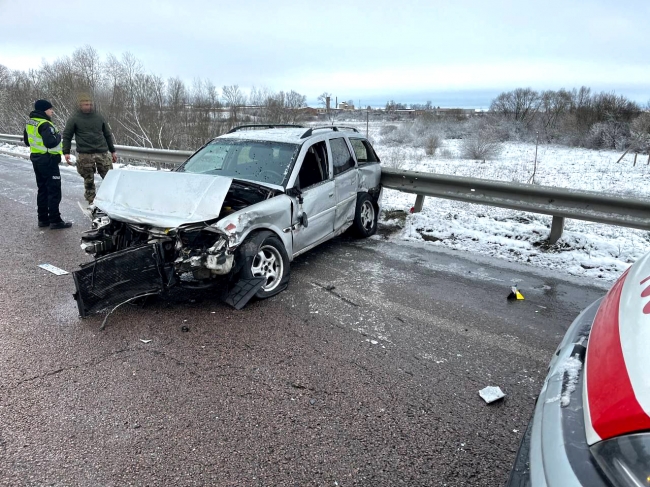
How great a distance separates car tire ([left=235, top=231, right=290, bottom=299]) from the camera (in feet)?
13.9

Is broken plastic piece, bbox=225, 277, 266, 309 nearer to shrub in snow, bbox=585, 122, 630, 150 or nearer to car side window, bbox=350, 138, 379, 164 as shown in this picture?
car side window, bbox=350, 138, 379, 164

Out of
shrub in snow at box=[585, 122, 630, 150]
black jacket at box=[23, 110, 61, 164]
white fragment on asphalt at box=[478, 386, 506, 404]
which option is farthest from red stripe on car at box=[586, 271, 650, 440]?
shrub in snow at box=[585, 122, 630, 150]

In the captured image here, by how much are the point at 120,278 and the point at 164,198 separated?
0.87 meters

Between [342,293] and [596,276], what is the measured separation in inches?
119

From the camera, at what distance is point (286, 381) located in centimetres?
315

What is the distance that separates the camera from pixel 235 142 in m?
5.75

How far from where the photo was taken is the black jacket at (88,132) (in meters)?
7.32

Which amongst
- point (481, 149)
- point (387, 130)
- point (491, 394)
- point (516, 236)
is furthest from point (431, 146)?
point (491, 394)

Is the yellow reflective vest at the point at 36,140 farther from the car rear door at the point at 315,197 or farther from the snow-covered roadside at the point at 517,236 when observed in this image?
the snow-covered roadside at the point at 517,236

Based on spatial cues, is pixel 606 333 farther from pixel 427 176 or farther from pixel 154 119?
pixel 154 119

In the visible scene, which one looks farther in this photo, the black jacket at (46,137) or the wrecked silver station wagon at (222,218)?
the black jacket at (46,137)

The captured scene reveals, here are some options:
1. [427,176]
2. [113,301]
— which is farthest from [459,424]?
[427,176]

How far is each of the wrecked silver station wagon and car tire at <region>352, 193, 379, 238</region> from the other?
34 centimetres

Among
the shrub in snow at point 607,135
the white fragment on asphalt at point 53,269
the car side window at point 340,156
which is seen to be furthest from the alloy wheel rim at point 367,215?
the shrub in snow at point 607,135
